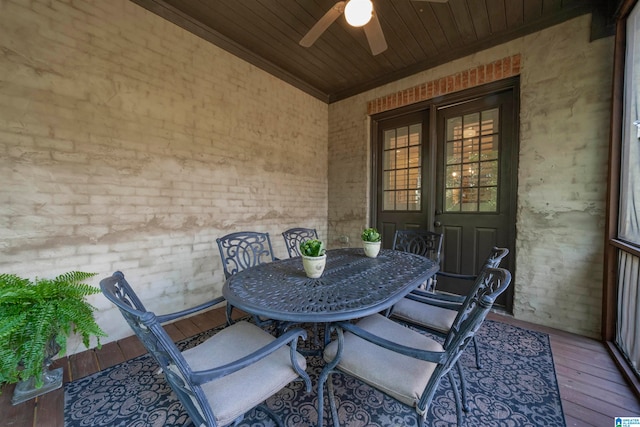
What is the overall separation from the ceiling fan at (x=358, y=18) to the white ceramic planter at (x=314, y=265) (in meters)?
1.77

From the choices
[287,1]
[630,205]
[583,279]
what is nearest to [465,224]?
[583,279]

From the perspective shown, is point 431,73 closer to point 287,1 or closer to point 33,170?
point 287,1

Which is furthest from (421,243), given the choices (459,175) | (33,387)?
(33,387)

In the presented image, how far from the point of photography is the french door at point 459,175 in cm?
282

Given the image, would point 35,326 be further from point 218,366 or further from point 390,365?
point 390,365

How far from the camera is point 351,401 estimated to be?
1.53m

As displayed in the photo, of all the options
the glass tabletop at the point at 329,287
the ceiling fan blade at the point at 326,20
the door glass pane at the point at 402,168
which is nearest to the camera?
the glass tabletop at the point at 329,287

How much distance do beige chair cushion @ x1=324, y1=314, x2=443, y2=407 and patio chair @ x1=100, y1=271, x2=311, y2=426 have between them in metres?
0.24

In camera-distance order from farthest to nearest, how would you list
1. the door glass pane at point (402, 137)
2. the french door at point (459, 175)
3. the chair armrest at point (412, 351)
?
the door glass pane at point (402, 137) < the french door at point (459, 175) < the chair armrest at point (412, 351)

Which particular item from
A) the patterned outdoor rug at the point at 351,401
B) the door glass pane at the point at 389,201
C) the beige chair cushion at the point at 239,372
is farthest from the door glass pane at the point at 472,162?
the beige chair cushion at the point at 239,372

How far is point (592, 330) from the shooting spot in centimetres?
228

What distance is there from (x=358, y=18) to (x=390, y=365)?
89.8 inches

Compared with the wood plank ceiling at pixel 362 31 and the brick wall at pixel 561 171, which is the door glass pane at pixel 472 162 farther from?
the wood plank ceiling at pixel 362 31

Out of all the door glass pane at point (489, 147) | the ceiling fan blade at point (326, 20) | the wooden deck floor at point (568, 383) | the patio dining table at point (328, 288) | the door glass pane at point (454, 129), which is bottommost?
the wooden deck floor at point (568, 383)
